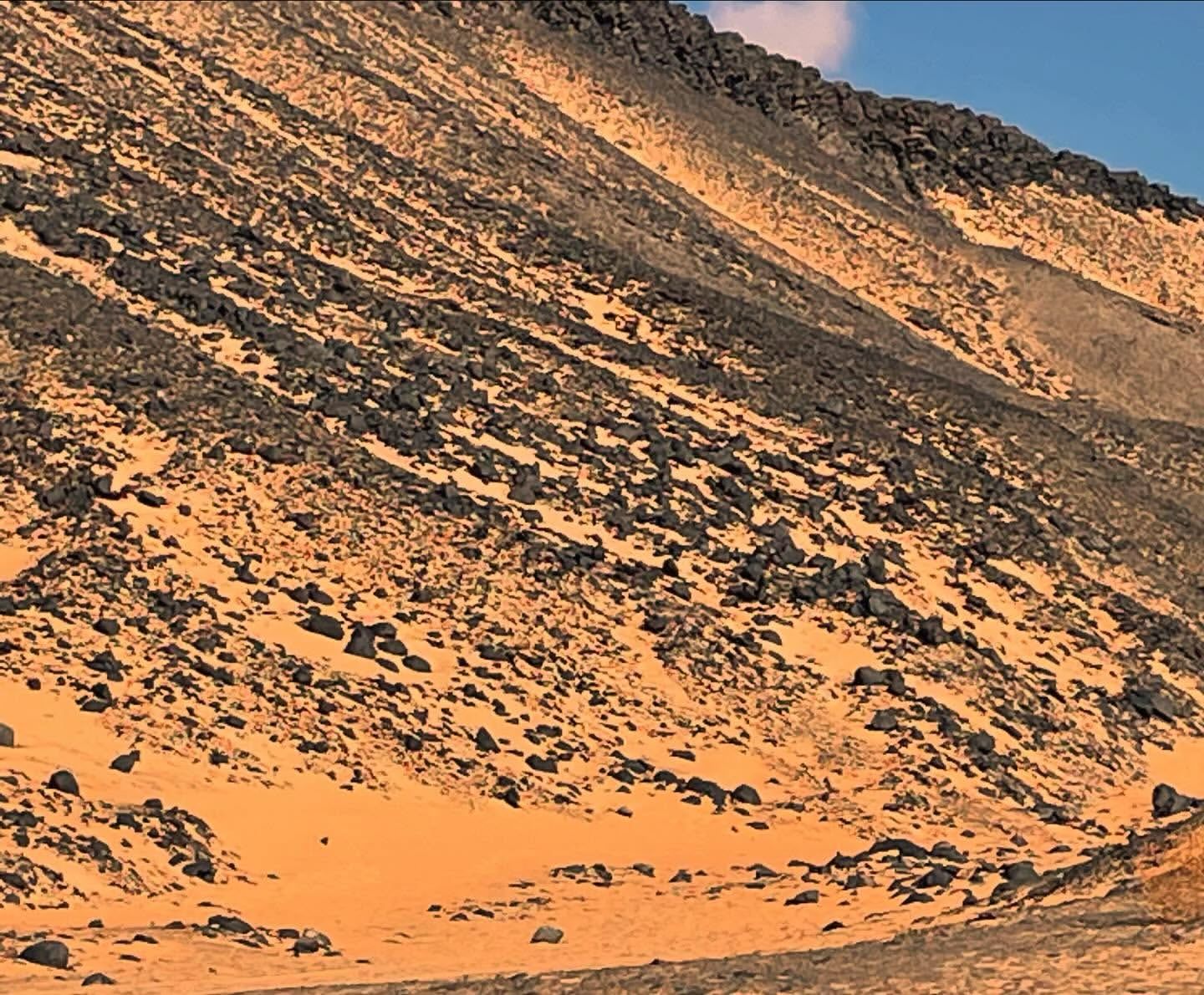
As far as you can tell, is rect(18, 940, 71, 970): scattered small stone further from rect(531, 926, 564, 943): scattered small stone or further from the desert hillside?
rect(531, 926, 564, 943): scattered small stone

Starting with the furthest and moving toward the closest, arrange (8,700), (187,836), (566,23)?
1. (566,23)
2. (8,700)
3. (187,836)

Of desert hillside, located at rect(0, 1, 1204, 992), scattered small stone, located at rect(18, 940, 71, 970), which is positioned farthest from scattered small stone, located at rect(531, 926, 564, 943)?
scattered small stone, located at rect(18, 940, 71, 970)

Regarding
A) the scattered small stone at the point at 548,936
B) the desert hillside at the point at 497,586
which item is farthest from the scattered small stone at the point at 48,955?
the scattered small stone at the point at 548,936

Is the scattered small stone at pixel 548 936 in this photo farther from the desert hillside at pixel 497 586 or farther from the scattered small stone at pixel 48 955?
the scattered small stone at pixel 48 955

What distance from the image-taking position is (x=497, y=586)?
1056 inches

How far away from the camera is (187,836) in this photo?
20.1 meters

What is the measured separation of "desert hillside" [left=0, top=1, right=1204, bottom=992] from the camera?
19.0m

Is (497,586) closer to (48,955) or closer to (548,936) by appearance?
(548,936)

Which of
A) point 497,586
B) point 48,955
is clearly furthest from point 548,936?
point 497,586

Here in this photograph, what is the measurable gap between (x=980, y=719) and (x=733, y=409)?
9076mm

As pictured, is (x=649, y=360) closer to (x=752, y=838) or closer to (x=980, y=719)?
(x=980, y=719)

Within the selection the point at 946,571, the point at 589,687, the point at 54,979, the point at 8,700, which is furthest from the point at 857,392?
the point at 54,979

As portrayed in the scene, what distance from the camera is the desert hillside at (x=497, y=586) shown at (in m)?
19.0

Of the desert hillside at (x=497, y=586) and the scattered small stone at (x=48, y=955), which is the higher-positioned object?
the desert hillside at (x=497, y=586)
